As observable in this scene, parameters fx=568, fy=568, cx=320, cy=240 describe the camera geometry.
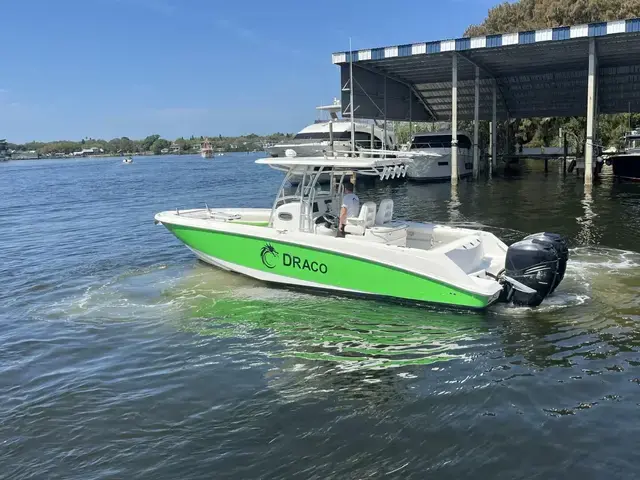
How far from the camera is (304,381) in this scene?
253 inches

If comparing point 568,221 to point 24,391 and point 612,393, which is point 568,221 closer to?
point 612,393

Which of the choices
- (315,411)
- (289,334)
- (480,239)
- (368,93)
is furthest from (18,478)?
(368,93)

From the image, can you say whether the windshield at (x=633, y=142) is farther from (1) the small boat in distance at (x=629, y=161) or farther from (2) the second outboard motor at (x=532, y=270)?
(2) the second outboard motor at (x=532, y=270)

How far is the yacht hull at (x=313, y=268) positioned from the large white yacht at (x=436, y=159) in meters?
24.7

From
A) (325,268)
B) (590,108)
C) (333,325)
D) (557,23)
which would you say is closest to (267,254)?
(325,268)

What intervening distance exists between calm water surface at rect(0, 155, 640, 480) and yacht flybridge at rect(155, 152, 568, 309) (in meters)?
0.32

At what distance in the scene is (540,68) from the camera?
32719 mm

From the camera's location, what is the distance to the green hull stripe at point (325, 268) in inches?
339

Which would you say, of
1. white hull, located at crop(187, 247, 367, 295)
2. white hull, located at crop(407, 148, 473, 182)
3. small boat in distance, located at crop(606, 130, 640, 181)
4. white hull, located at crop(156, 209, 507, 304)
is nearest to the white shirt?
white hull, located at crop(156, 209, 507, 304)

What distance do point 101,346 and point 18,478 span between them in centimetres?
306

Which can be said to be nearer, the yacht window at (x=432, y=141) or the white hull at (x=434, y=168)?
the white hull at (x=434, y=168)

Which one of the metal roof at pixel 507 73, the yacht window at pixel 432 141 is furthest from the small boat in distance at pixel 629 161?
the yacht window at pixel 432 141

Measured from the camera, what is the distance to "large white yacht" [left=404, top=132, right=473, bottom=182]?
35.0 metres

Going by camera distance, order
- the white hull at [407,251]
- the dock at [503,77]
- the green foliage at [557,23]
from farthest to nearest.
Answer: the green foliage at [557,23], the dock at [503,77], the white hull at [407,251]
